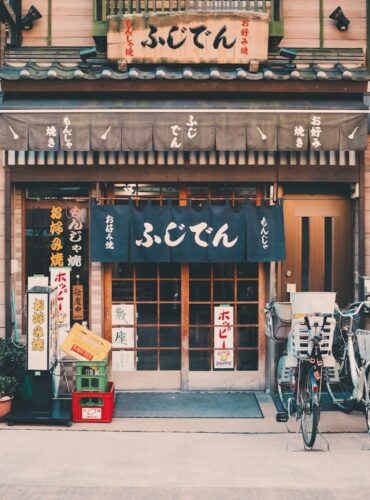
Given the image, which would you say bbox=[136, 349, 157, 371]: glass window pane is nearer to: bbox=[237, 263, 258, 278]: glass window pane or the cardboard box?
the cardboard box

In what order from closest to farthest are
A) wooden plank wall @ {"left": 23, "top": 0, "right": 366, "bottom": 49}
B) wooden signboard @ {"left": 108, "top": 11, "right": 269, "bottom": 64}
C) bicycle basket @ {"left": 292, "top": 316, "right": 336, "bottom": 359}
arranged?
bicycle basket @ {"left": 292, "top": 316, "right": 336, "bottom": 359}
wooden signboard @ {"left": 108, "top": 11, "right": 269, "bottom": 64}
wooden plank wall @ {"left": 23, "top": 0, "right": 366, "bottom": 49}

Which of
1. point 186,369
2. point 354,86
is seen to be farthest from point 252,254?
point 354,86

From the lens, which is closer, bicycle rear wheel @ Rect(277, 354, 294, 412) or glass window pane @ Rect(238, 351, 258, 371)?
bicycle rear wheel @ Rect(277, 354, 294, 412)

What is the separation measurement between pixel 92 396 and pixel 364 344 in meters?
4.28

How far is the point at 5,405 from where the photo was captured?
9125 mm

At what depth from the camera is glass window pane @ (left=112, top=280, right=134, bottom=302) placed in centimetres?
1055

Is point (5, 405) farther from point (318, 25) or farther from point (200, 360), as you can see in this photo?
point (318, 25)

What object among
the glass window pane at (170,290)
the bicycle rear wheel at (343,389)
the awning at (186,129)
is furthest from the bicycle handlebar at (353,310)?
the glass window pane at (170,290)

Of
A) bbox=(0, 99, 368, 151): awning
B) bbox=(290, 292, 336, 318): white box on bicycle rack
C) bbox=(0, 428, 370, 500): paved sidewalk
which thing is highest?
bbox=(0, 99, 368, 151): awning

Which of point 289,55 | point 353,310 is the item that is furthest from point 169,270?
point 289,55

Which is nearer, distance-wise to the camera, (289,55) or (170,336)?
(289,55)

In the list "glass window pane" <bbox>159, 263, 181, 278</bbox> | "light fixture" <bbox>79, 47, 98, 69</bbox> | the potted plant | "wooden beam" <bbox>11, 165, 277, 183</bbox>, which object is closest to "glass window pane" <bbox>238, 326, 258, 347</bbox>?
"glass window pane" <bbox>159, 263, 181, 278</bbox>

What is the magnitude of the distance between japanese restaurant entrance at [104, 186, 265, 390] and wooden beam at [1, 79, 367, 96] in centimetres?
183

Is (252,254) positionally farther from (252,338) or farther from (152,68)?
(152,68)
